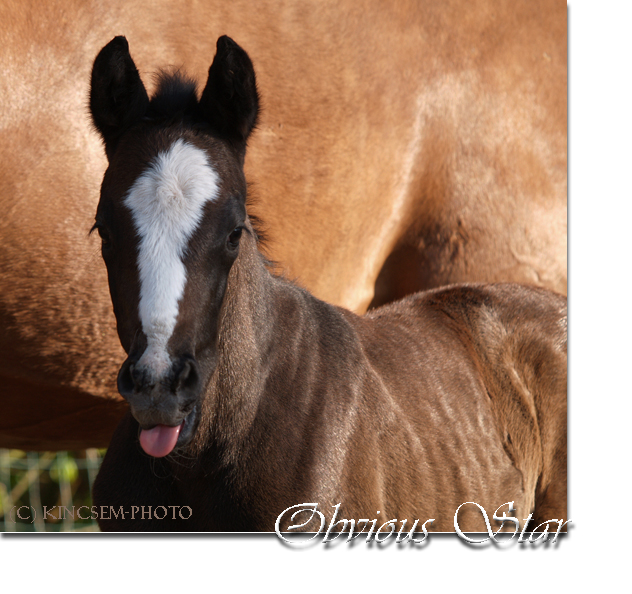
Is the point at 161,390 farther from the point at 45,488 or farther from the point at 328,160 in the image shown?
the point at 45,488

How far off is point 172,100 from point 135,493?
32.3 inches

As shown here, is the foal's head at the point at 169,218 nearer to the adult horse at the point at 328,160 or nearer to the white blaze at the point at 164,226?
the white blaze at the point at 164,226

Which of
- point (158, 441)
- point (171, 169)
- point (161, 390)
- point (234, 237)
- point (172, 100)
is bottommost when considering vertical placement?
point (158, 441)

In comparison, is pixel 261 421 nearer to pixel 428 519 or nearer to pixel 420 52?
pixel 428 519

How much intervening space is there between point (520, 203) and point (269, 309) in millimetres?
1093

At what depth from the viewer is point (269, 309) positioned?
5.43 ft

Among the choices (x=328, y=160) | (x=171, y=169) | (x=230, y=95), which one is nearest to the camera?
(x=171, y=169)

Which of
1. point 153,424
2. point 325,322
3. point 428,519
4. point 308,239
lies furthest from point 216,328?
point 308,239

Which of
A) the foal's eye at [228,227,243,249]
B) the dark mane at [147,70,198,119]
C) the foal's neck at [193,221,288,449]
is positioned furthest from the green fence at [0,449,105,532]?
the dark mane at [147,70,198,119]

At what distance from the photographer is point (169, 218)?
1321mm

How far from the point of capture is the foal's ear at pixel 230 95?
58.5 inches

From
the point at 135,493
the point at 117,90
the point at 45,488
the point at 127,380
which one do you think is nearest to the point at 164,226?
the point at 127,380

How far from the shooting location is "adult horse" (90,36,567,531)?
1316 millimetres

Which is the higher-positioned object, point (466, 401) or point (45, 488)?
point (466, 401)
